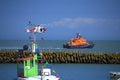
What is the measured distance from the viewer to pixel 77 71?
44.1m

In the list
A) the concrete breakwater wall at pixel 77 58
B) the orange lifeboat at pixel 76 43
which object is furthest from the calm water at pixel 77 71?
the orange lifeboat at pixel 76 43

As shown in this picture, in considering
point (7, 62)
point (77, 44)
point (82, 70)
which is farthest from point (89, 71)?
point (77, 44)

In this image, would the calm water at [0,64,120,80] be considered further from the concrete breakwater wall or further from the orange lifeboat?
the orange lifeboat

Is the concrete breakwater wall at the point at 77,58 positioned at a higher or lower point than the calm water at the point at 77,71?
higher

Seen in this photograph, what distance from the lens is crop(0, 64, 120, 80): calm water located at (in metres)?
39.8

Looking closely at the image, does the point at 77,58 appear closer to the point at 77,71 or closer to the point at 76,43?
the point at 77,71

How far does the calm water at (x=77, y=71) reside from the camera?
A: 130 ft

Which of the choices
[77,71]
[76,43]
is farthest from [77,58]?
[76,43]

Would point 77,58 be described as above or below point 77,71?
above

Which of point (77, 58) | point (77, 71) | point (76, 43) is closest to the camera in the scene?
point (77, 71)

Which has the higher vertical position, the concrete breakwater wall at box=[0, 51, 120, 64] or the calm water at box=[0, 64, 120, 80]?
the concrete breakwater wall at box=[0, 51, 120, 64]

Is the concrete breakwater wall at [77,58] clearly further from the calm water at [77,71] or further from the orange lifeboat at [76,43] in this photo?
the orange lifeboat at [76,43]

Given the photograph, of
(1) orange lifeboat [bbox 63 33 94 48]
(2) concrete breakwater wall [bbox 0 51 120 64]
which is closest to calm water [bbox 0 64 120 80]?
(2) concrete breakwater wall [bbox 0 51 120 64]

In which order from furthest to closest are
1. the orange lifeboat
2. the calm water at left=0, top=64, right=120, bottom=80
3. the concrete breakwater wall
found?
the orange lifeboat
the concrete breakwater wall
the calm water at left=0, top=64, right=120, bottom=80
